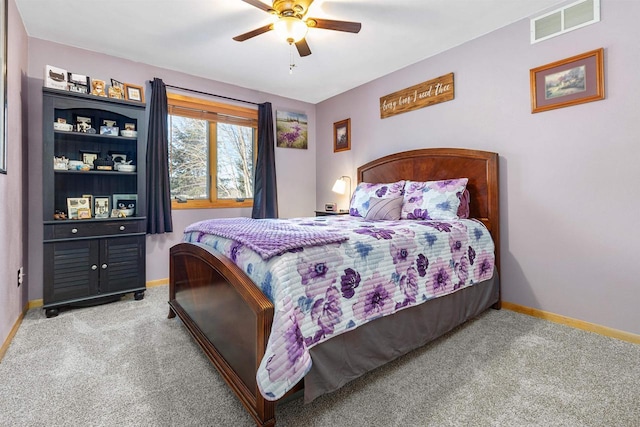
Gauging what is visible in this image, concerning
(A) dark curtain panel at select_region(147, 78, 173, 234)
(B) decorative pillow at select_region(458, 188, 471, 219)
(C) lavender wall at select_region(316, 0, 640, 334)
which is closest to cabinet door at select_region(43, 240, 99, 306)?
(A) dark curtain panel at select_region(147, 78, 173, 234)

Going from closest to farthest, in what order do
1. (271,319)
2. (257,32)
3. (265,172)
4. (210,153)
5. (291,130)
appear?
(271,319), (257,32), (210,153), (265,172), (291,130)

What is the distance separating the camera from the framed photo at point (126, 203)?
319 centimetres

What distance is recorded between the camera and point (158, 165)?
11.1 feet

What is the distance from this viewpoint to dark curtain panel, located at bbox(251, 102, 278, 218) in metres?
4.11

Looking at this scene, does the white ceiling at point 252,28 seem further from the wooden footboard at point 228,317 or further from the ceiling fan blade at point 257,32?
the wooden footboard at point 228,317

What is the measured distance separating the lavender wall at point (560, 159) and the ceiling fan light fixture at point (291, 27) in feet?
5.57

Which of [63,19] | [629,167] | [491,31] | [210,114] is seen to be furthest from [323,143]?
[629,167]

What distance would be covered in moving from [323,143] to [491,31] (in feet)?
8.31

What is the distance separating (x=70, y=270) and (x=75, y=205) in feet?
1.98

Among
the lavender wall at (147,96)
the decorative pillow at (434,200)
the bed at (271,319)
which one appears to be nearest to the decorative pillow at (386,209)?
the decorative pillow at (434,200)

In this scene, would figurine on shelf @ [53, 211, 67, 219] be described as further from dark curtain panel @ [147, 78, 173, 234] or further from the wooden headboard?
the wooden headboard

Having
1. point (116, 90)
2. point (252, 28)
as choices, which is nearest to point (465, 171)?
point (252, 28)

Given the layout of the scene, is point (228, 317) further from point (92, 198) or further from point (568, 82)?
point (568, 82)

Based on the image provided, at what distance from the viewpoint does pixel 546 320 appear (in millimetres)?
2488
